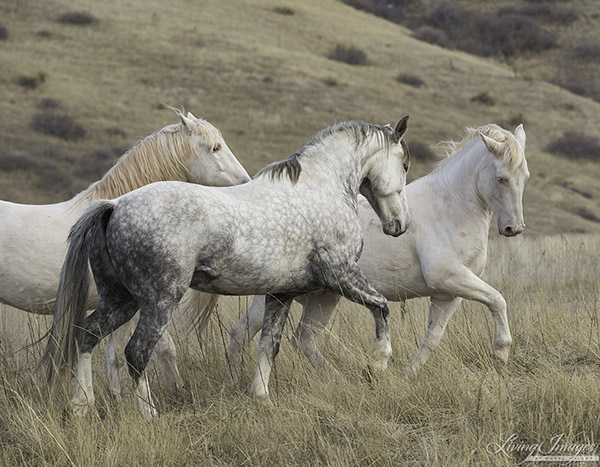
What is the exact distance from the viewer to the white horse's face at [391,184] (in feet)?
16.0

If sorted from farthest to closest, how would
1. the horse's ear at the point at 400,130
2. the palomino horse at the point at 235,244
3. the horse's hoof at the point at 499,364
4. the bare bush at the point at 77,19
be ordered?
the bare bush at the point at 77,19 → the horse's hoof at the point at 499,364 → the horse's ear at the point at 400,130 → the palomino horse at the point at 235,244

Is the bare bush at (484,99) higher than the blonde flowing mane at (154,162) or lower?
lower

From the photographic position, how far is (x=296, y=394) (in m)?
4.77

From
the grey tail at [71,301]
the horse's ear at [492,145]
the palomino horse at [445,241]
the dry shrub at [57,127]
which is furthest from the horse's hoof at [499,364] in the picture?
the dry shrub at [57,127]

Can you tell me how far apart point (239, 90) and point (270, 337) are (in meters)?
33.7

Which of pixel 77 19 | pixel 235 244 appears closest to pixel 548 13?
pixel 77 19

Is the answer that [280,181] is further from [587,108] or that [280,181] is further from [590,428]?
[587,108]

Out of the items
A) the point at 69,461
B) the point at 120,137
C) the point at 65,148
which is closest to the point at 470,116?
the point at 120,137

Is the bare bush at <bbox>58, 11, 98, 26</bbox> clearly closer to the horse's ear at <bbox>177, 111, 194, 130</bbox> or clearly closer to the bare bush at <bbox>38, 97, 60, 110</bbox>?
the bare bush at <bbox>38, 97, 60, 110</bbox>

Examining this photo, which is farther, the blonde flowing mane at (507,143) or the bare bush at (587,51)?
the bare bush at (587,51)

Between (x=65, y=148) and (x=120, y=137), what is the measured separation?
7.80ft

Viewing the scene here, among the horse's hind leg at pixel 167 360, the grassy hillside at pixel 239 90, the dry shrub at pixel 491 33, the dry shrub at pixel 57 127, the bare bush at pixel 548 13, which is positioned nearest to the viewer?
the horse's hind leg at pixel 167 360

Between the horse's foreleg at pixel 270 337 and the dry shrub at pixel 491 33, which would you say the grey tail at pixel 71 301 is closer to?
the horse's foreleg at pixel 270 337

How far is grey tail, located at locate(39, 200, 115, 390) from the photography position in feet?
14.0
